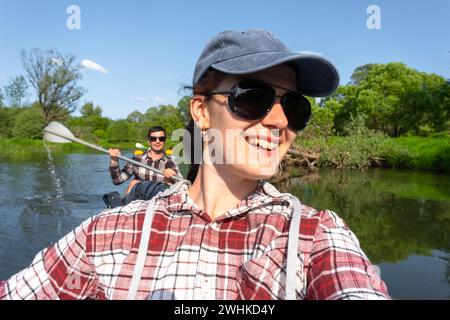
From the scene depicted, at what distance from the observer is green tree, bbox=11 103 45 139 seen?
78.5 feet

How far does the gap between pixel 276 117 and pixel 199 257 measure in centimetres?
43

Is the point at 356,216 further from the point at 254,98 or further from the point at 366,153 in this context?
the point at 366,153

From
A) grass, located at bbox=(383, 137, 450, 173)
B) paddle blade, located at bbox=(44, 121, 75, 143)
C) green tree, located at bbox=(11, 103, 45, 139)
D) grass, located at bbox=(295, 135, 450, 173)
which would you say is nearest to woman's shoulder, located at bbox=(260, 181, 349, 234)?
paddle blade, located at bbox=(44, 121, 75, 143)

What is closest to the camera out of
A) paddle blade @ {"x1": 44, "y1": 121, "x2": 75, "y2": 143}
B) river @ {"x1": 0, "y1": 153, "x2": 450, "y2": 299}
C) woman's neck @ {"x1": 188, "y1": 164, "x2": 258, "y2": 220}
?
woman's neck @ {"x1": 188, "y1": 164, "x2": 258, "y2": 220}

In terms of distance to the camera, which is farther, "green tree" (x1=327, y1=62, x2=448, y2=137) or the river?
"green tree" (x1=327, y1=62, x2=448, y2=137)

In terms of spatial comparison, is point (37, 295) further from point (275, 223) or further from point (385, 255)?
point (385, 255)

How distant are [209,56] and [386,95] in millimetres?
32465

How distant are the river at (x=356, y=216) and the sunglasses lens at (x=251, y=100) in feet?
13.3

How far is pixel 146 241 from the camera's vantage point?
3.03 feet

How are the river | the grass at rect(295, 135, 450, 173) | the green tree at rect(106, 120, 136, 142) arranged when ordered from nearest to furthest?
the river, the grass at rect(295, 135, 450, 173), the green tree at rect(106, 120, 136, 142)

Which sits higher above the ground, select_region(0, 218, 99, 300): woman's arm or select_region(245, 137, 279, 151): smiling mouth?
select_region(245, 137, 279, 151): smiling mouth

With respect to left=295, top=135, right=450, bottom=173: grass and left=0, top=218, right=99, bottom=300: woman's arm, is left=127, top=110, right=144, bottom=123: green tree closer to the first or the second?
left=295, top=135, right=450, bottom=173: grass

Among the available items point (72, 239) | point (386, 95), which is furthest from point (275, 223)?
point (386, 95)

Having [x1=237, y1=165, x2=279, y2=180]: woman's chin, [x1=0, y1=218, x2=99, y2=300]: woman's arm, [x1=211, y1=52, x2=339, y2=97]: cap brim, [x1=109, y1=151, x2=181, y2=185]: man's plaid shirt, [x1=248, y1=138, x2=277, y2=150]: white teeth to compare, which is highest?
[x1=211, y1=52, x2=339, y2=97]: cap brim
